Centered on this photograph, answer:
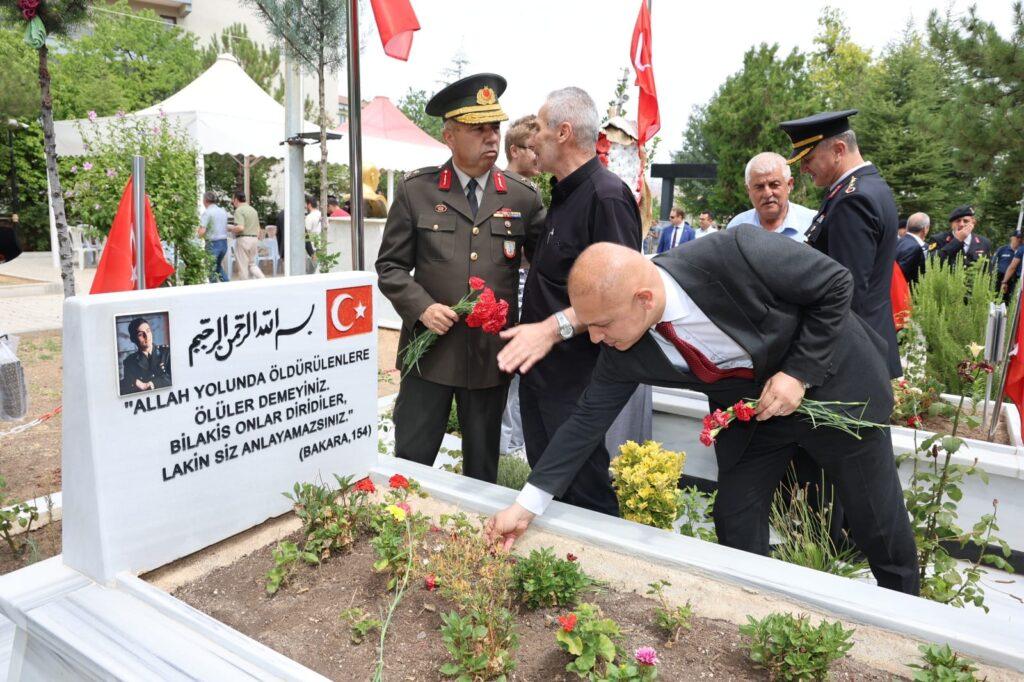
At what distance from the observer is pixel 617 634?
1661 mm

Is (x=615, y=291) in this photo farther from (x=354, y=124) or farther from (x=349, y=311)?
(x=354, y=124)

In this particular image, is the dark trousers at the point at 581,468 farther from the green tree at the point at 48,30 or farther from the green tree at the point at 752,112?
the green tree at the point at 752,112

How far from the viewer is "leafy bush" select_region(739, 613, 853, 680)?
1.56 meters

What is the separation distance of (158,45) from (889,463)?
30.8 m

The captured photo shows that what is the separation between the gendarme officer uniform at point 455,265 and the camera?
112 inches

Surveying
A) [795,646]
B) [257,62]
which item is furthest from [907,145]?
[257,62]

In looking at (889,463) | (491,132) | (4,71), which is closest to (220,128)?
(4,71)

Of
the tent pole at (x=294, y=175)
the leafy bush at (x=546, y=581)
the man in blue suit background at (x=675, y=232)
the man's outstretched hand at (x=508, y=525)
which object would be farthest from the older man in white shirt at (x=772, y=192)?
the man in blue suit background at (x=675, y=232)

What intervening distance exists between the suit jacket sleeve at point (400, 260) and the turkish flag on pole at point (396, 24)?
52 centimetres

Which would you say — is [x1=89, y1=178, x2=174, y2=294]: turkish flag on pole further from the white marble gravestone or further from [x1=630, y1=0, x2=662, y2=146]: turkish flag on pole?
[x1=630, y1=0, x2=662, y2=146]: turkish flag on pole

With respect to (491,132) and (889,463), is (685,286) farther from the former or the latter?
(491,132)

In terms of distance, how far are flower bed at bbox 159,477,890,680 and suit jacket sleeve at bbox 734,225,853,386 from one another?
2.18 ft

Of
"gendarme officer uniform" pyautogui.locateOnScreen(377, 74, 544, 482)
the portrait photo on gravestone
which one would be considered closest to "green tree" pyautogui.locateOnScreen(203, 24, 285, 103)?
"gendarme officer uniform" pyautogui.locateOnScreen(377, 74, 544, 482)

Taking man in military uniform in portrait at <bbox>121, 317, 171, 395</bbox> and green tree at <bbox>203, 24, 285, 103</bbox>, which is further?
green tree at <bbox>203, 24, 285, 103</bbox>
